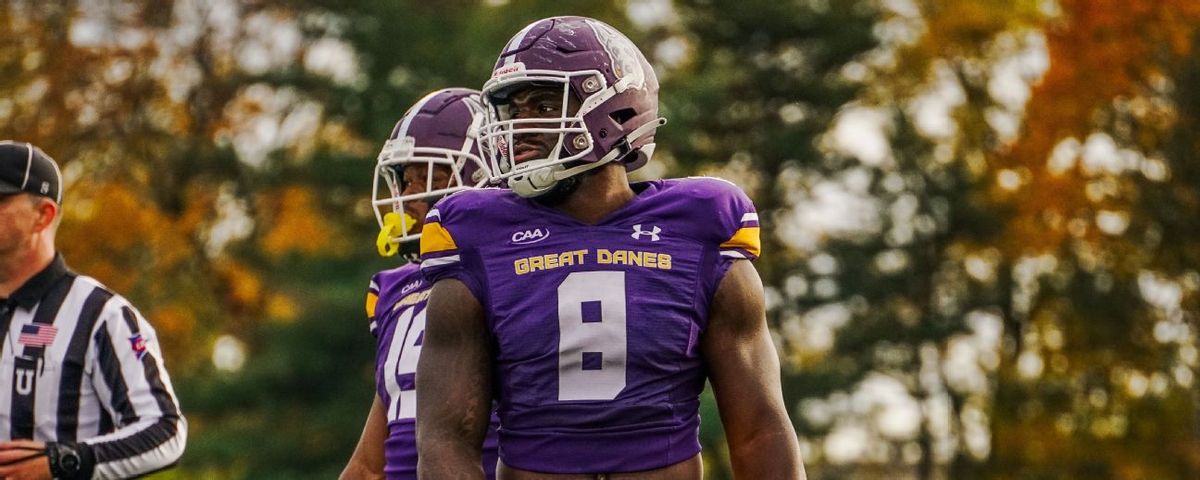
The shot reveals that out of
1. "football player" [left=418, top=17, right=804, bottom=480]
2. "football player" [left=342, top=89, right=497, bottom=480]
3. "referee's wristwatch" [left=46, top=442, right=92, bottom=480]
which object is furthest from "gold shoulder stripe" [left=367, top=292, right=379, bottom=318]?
"football player" [left=418, top=17, right=804, bottom=480]

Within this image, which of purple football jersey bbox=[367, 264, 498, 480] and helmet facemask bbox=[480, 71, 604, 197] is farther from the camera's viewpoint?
purple football jersey bbox=[367, 264, 498, 480]

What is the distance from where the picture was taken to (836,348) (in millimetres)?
26984

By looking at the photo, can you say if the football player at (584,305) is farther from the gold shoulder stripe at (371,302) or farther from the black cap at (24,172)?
Answer: the black cap at (24,172)

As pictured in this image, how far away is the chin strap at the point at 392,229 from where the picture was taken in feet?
20.6

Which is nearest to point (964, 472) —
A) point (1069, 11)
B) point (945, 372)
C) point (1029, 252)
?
point (945, 372)

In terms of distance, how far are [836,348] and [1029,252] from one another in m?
3.14

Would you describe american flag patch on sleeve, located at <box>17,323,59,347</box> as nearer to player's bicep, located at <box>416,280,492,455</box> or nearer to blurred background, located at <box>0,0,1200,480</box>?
player's bicep, located at <box>416,280,492,455</box>

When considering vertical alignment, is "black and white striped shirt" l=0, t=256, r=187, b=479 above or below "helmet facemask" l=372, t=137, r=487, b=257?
below

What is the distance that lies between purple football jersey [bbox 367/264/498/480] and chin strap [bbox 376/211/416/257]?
8 cm

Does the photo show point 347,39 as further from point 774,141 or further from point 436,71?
point 774,141

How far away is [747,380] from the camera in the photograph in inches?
191

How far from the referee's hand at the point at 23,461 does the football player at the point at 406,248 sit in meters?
0.93

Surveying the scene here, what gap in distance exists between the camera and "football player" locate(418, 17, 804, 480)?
4750 millimetres

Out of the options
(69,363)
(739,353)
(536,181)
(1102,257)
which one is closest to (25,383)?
(69,363)
